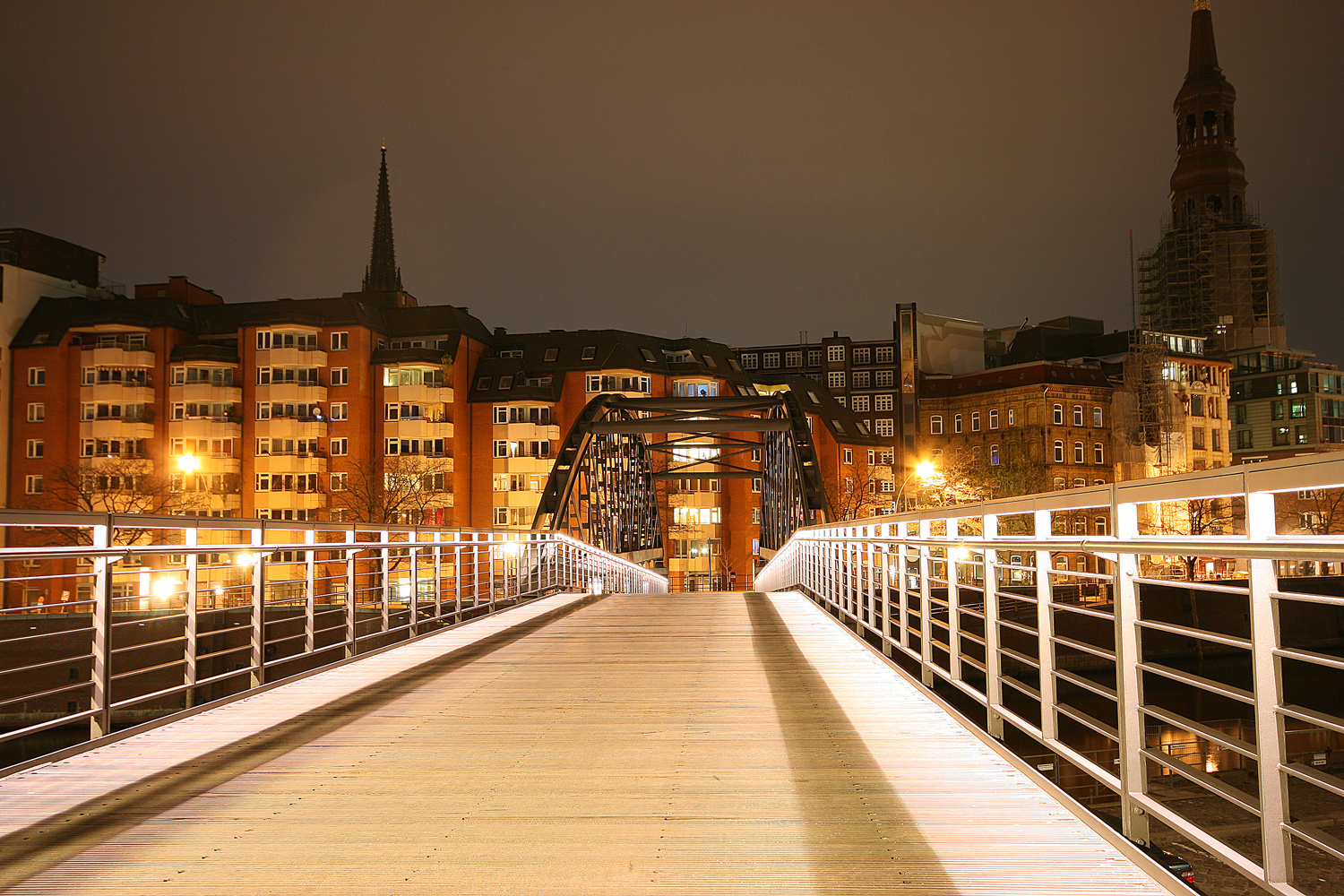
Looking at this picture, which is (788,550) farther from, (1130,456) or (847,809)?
(1130,456)

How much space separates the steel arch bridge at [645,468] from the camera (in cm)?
2745

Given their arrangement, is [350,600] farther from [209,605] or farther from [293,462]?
[293,462]

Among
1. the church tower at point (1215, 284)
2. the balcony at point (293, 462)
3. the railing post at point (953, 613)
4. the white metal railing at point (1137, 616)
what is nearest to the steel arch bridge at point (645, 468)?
the white metal railing at point (1137, 616)

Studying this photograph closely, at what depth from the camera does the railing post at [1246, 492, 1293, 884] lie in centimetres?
254

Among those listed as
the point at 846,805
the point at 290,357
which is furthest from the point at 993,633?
the point at 290,357

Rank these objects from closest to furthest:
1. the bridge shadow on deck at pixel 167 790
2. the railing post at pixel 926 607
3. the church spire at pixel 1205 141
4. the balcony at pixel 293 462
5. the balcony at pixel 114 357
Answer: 1. the bridge shadow on deck at pixel 167 790
2. the railing post at pixel 926 607
3. the balcony at pixel 114 357
4. the balcony at pixel 293 462
5. the church spire at pixel 1205 141

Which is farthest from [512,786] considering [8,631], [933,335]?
[933,335]

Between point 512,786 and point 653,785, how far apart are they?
0.58 metres

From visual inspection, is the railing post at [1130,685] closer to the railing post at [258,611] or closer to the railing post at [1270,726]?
the railing post at [1270,726]

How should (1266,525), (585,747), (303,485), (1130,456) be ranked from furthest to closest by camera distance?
(1130,456) → (303,485) → (585,747) → (1266,525)

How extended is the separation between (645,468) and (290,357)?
74.5 feet

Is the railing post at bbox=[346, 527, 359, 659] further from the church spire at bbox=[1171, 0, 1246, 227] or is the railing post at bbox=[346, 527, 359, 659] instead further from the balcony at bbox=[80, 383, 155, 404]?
the church spire at bbox=[1171, 0, 1246, 227]

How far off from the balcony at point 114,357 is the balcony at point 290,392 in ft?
20.8

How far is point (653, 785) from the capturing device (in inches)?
171
